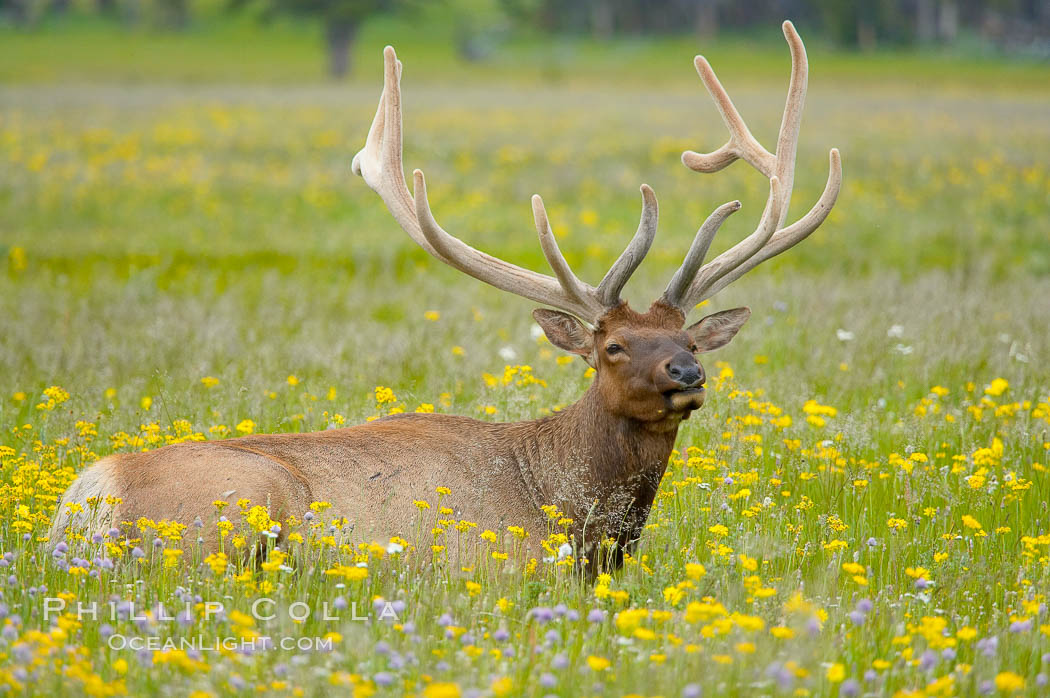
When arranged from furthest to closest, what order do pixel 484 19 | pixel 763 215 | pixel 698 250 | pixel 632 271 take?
pixel 484 19, pixel 763 215, pixel 698 250, pixel 632 271

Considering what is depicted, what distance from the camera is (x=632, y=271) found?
15.9 feet

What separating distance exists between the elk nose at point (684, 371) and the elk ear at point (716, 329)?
0.68m

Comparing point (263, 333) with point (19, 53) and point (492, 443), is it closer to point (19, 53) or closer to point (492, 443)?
point (492, 443)

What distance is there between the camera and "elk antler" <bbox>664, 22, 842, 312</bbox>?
5082 millimetres

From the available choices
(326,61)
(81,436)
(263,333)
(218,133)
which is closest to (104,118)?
(218,133)

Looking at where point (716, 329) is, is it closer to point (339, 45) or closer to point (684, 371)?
point (684, 371)

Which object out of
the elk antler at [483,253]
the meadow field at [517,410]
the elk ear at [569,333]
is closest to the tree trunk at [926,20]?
the meadow field at [517,410]

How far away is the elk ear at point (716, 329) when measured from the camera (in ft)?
17.5

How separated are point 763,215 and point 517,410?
5.50ft

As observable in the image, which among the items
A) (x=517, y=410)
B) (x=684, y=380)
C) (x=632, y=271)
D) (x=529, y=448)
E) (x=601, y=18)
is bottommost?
(x=517, y=410)

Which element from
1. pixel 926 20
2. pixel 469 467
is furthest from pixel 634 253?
pixel 926 20

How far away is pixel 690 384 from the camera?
15.1 feet

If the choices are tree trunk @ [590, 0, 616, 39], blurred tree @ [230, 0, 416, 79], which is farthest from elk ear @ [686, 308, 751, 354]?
tree trunk @ [590, 0, 616, 39]

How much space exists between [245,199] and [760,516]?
40.5 feet
